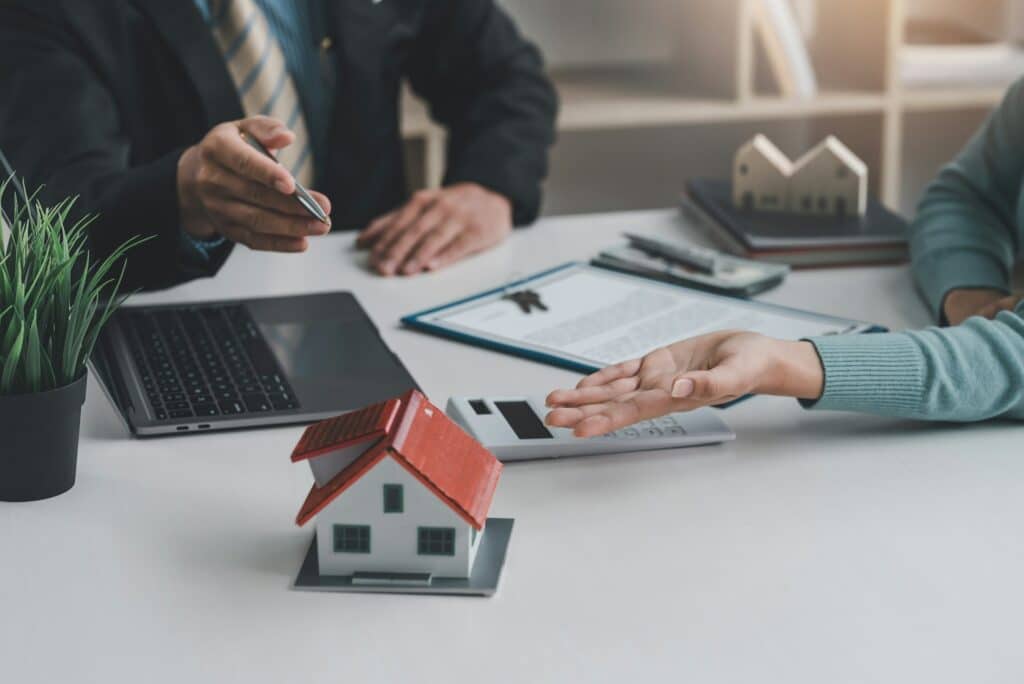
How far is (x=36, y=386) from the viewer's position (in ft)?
2.92

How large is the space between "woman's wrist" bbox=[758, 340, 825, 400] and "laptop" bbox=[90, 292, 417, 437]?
313 millimetres

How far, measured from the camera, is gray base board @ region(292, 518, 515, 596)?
796 millimetres

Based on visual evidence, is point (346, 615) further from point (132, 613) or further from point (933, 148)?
point (933, 148)

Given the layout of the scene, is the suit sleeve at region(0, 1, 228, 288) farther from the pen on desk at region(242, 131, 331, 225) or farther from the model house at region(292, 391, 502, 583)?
the model house at region(292, 391, 502, 583)

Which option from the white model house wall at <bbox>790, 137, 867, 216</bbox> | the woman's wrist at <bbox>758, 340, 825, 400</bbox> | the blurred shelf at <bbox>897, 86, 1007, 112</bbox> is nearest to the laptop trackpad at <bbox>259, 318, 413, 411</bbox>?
the woman's wrist at <bbox>758, 340, 825, 400</bbox>

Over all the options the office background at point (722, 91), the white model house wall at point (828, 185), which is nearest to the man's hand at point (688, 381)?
the white model house wall at point (828, 185)

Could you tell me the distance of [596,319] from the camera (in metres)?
1.26

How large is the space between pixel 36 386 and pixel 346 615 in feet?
0.95

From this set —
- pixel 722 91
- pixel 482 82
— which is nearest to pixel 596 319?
pixel 482 82

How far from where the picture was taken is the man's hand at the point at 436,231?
4.82 ft

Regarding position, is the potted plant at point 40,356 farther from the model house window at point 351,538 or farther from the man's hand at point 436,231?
the man's hand at point 436,231

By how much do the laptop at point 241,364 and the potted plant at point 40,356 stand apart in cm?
11

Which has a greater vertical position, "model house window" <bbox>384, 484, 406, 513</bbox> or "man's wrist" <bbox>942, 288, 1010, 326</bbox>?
"model house window" <bbox>384, 484, 406, 513</bbox>

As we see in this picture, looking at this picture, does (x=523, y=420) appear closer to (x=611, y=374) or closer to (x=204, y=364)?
(x=611, y=374)
